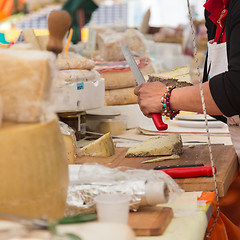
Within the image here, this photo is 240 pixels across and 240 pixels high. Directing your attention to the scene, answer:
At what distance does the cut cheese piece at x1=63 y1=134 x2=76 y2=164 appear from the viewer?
1.69 metres

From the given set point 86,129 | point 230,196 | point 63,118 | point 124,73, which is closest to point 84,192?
point 230,196

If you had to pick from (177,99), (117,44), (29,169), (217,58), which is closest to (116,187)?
(29,169)

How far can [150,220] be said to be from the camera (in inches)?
43.8

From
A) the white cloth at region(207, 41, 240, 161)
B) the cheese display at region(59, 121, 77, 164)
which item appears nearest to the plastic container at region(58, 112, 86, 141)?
the cheese display at region(59, 121, 77, 164)

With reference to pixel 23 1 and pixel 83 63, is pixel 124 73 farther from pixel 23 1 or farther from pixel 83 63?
pixel 23 1

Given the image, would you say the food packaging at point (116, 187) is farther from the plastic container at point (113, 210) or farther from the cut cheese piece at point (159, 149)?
the cut cheese piece at point (159, 149)

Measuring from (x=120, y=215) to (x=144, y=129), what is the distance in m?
1.48

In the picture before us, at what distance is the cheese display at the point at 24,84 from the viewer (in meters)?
0.89

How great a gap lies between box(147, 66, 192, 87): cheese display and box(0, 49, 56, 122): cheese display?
1171 millimetres

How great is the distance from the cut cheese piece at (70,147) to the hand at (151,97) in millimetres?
258

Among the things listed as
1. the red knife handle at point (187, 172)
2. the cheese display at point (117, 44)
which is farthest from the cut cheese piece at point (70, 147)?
the cheese display at point (117, 44)

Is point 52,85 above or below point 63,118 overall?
above

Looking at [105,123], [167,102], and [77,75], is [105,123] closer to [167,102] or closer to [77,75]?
[77,75]

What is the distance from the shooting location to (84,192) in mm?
1153
